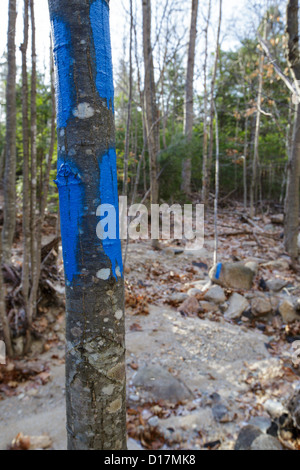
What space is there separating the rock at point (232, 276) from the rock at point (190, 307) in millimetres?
671

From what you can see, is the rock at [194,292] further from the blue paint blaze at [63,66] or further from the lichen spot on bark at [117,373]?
the blue paint blaze at [63,66]

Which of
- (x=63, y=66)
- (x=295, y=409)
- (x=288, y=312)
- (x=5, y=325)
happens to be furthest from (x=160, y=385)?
(x=63, y=66)

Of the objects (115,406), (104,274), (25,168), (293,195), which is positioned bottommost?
(115,406)

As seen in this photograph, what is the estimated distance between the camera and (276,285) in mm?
4828

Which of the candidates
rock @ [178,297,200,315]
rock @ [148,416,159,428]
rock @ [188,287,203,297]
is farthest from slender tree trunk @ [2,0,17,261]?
rock @ [148,416,159,428]

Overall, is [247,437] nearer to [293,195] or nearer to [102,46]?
[102,46]

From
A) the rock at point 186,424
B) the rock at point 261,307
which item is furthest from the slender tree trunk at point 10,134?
the rock at point 261,307

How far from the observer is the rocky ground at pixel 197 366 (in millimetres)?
2271

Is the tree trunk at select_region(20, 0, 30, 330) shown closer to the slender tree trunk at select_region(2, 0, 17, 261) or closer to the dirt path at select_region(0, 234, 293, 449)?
the dirt path at select_region(0, 234, 293, 449)

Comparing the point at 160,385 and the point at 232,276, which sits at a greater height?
the point at 232,276

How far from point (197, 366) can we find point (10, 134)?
3775 millimetres

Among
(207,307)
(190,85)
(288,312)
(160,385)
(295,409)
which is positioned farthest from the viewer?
(190,85)

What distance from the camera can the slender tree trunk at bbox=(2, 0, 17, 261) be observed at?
380cm
